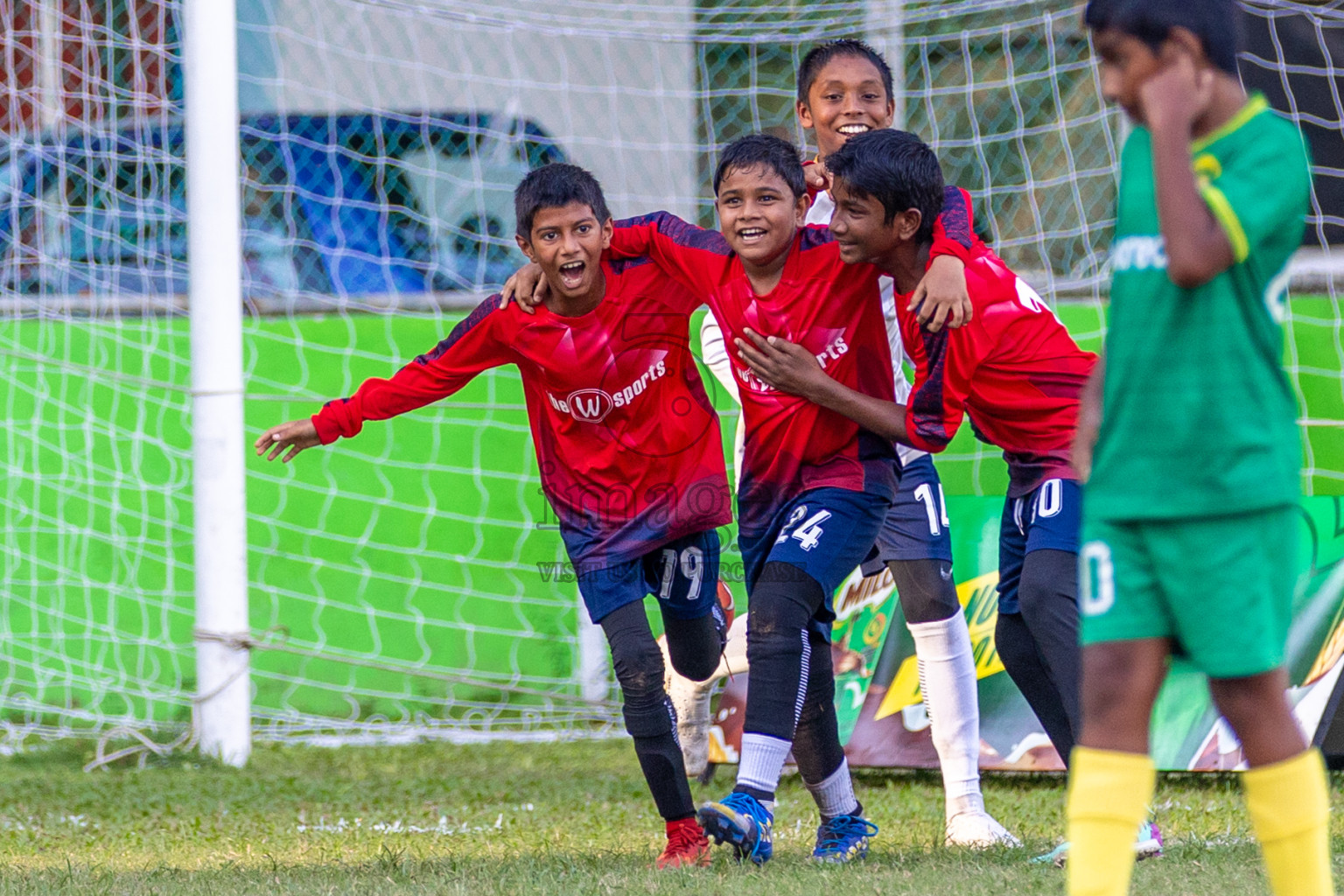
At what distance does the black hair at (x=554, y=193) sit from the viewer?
3.71 m

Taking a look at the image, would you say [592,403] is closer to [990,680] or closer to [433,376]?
[433,376]

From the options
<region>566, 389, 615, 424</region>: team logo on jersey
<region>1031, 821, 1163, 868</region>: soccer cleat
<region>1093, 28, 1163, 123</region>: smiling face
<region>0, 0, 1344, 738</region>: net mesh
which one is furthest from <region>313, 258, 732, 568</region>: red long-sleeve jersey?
<region>0, 0, 1344, 738</region>: net mesh

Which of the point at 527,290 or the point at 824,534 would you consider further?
the point at 527,290

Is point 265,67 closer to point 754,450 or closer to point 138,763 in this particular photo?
point 138,763

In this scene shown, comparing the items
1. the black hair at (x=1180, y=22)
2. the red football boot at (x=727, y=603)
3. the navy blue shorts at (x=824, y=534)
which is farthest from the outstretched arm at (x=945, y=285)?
the red football boot at (x=727, y=603)

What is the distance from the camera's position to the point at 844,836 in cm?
358

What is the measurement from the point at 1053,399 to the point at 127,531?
448 cm

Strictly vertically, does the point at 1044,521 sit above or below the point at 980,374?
below

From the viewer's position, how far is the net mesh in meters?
6.39

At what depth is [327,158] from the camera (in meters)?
7.04

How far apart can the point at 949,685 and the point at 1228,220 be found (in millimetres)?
2288

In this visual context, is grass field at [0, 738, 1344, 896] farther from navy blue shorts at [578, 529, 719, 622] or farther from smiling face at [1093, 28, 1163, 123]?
smiling face at [1093, 28, 1163, 123]

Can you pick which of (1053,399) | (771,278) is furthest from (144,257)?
(1053,399)

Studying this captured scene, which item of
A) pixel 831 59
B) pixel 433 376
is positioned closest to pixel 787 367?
pixel 433 376
